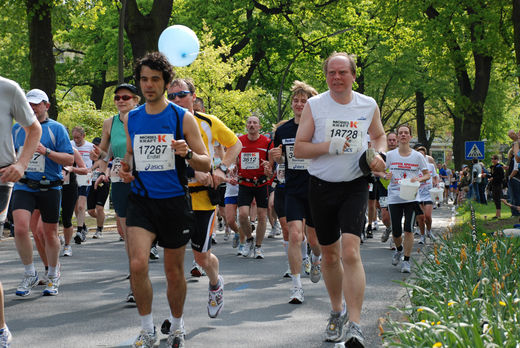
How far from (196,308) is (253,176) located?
4783 mm

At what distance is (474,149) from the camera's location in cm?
2781

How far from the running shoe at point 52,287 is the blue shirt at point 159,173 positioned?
3.40 meters

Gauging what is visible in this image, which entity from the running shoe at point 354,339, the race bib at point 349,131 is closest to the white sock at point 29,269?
the race bib at point 349,131

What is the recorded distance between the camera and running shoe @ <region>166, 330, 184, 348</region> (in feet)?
18.6

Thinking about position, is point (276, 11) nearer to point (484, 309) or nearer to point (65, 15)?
point (65, 15)

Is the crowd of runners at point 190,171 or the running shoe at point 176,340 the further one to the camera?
the running shoe at point 176,340

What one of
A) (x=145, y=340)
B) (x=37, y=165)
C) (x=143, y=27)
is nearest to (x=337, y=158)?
(x=145, y=340)

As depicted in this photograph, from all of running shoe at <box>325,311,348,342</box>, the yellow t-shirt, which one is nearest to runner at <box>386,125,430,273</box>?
the yellow t-shirt

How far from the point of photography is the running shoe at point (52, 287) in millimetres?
8521

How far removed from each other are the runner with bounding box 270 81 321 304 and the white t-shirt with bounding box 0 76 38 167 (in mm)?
3476

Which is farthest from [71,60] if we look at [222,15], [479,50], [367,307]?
[367,307]

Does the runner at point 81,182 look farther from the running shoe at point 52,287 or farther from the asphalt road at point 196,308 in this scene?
the running shoe at point 52,287

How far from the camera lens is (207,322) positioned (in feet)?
23.0

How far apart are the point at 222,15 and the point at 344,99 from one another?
30.1m
